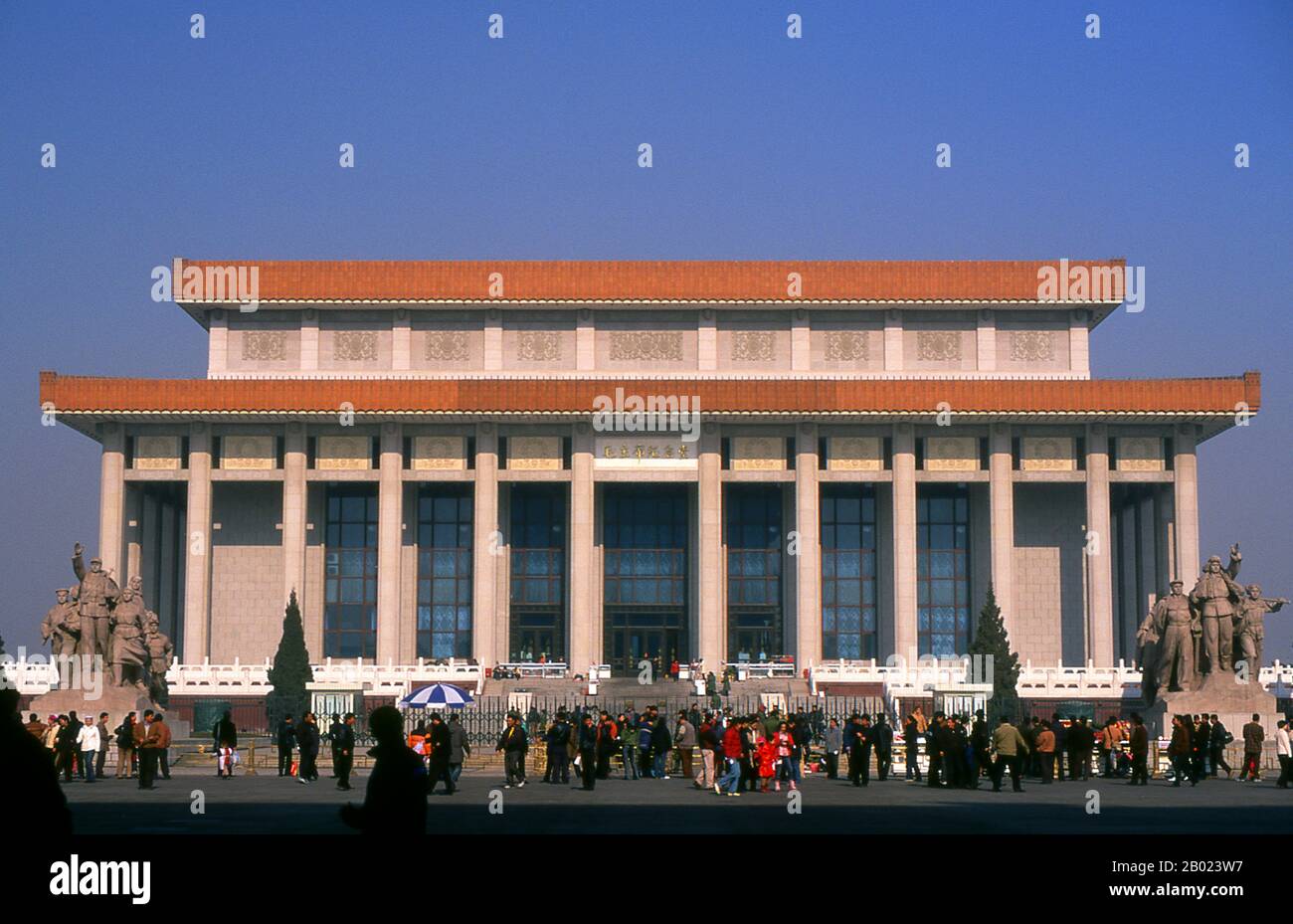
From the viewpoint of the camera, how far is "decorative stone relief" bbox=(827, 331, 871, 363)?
263ft

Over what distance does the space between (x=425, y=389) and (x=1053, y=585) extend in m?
28.9

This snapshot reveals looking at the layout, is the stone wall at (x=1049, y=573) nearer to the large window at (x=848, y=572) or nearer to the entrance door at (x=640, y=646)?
the large window at (x=848, y=572)

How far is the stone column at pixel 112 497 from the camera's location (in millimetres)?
74125

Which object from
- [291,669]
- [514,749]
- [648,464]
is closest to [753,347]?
[648,464]

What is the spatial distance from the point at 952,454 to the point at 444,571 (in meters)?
23.1

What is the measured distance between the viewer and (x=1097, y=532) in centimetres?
7400

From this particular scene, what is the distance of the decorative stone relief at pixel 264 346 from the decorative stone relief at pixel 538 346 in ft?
35.5

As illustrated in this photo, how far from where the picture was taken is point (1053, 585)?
77875 mm

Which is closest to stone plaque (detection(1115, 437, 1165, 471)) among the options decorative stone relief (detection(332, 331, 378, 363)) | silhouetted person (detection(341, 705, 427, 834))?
decorative stone relief (detection(332, 331, 378, 363))

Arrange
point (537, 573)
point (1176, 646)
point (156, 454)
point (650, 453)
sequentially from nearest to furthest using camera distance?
point (1176, 646), point (650, 453), point (156, 454), point (537, 573)

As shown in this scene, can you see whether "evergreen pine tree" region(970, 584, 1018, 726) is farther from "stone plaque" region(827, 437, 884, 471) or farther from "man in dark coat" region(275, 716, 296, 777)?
"man in dark coat" region(275, 716, 296, 777)

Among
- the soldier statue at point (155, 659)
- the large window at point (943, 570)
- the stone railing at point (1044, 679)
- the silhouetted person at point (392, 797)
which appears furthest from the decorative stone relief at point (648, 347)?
the silhouetted person at point (392, 797)

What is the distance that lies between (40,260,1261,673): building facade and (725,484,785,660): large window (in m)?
0.12

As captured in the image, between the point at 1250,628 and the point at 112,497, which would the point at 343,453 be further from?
the point at 1250,628
